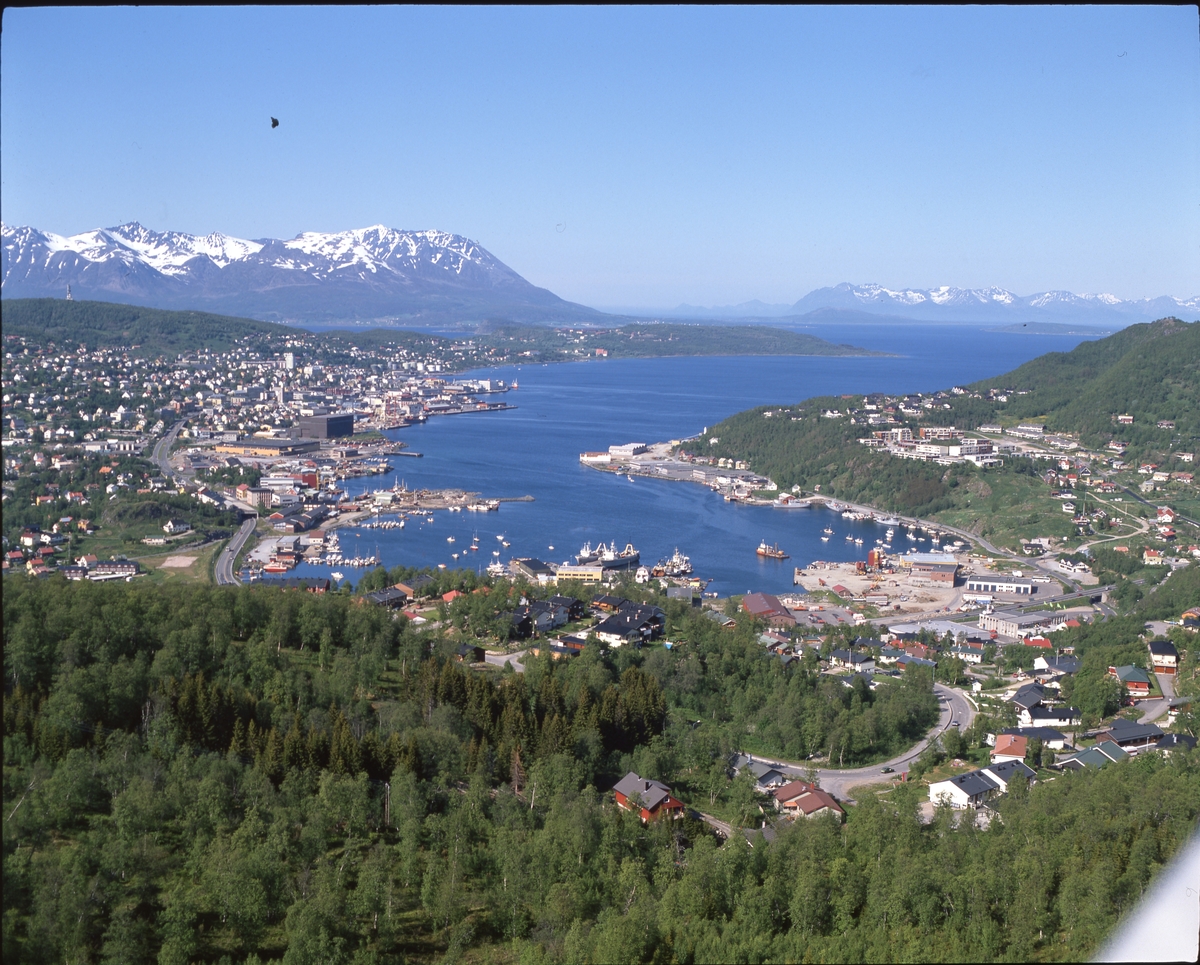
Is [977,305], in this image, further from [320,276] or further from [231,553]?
[231,553]

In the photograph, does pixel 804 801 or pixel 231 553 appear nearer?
pixel 804 801

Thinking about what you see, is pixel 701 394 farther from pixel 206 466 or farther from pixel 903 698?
pixel 903 698

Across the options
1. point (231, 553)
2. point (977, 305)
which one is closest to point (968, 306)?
point (977, 305)

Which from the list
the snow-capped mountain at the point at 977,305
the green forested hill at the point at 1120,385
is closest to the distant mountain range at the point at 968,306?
the snow-capped mountain at the point at 977,305

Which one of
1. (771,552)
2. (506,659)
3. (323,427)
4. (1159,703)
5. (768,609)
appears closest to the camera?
(1159,703)

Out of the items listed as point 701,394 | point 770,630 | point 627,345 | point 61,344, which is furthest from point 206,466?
point 627,345

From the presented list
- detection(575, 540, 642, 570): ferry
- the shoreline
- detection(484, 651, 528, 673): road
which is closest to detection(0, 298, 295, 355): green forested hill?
the shoreline
